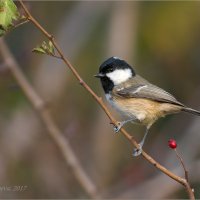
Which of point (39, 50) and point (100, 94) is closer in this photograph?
point (39, 50)

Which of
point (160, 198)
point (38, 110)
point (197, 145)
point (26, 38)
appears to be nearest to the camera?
point (38, 110)

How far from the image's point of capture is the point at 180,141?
5.18 m

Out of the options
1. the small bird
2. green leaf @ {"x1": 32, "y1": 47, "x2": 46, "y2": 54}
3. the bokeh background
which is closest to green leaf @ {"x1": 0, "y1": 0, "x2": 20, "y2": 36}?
green leaf @ {"x1": 32, "y1": 47, "x2": 46, "y2": 54}

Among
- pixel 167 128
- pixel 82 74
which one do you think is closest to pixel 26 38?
pixel 82 74

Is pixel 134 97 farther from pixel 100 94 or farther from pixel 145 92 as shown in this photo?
pixel 100 94

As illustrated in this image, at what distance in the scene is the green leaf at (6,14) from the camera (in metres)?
2.13

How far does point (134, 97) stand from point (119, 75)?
0.23 meters

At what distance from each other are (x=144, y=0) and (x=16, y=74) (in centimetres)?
251

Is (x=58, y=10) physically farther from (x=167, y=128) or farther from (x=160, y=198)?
(x=160, y=198)

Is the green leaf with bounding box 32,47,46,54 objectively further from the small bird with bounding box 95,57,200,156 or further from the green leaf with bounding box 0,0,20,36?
the small bird with bounding box 95,57,200,156

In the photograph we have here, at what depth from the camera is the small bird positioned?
143 inches

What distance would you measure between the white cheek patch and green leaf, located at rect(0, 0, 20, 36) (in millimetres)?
1652

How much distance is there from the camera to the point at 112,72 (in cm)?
375

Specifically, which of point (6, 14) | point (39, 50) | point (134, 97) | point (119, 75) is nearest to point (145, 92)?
point (134, 97)
